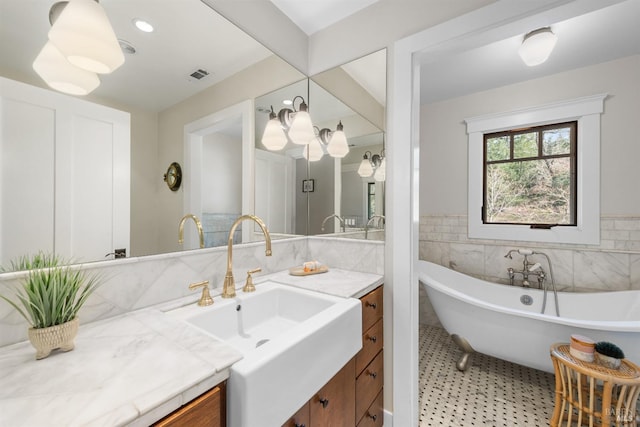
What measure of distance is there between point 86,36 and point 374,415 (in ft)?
6.50

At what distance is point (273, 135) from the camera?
1.69 meters

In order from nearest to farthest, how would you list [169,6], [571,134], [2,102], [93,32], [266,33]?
[2,102]
[93,32]
[169,6]
[266,33]
[571,134]

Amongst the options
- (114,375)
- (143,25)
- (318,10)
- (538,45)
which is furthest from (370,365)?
(538,45)

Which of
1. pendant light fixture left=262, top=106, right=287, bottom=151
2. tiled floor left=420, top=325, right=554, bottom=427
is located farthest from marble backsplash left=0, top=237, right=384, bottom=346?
tiled floor left=420, top=325, right=554, bottom=427

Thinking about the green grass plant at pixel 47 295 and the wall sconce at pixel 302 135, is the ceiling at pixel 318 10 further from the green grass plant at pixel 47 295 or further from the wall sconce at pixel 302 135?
the green grass plant at pixel 47 295

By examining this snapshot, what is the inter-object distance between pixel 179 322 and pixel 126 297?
267mm

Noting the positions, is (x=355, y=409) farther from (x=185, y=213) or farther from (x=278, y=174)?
(x=278, y=174)

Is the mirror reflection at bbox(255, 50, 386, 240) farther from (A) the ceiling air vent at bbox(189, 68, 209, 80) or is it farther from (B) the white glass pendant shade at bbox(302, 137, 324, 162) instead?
(A) the ceiling air vent at bbox(189, 68, 209, 80)

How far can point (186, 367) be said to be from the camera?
1.95ft

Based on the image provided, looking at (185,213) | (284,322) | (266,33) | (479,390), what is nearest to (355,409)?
(284,322)

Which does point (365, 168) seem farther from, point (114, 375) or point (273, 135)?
point (114, 375)

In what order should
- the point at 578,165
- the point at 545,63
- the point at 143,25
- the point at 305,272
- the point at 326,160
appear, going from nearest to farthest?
1. the point at 143,25
2. the point at 305,272
3. the point at 326,160
4. the point at 545,63
5. the point at 578,165

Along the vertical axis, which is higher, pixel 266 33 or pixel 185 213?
pixel 266 33

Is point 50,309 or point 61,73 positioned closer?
point 50,309
